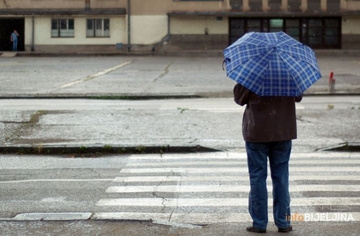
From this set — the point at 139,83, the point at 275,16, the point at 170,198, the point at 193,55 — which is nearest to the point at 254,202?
the point at 170,198

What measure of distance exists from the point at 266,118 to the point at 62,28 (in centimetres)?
5201

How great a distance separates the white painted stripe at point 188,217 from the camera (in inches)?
300

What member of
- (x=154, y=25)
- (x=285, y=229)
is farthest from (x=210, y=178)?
(x=154, y=25)

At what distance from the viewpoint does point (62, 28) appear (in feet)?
189

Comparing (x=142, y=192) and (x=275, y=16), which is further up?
(x=275, y=16)

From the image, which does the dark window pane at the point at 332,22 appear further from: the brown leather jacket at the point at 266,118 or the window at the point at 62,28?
the brown leather jacket at the point at 266,118

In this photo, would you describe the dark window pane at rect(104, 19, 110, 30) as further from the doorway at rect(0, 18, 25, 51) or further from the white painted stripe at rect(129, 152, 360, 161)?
the white painted stripe at rect(129, 152, 360, 161)

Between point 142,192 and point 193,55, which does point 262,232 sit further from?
point 193,55

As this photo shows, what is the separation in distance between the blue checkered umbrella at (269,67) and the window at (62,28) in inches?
2023

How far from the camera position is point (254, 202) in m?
7.00

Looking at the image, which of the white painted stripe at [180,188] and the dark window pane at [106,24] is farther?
the dark window pane at [106,24]

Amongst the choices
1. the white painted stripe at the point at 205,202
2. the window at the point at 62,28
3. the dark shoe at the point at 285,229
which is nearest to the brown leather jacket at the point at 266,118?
the dark shoe at the point at 285,229

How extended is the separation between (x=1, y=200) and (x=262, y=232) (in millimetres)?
3369

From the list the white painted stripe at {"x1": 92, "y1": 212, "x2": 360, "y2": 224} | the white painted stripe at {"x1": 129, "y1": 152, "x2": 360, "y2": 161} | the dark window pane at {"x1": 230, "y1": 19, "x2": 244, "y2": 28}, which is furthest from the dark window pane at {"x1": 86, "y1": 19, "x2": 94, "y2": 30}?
the white painted stripe at {"x1": 92, "y1": 212, "x2": 360, "y2": 224}
